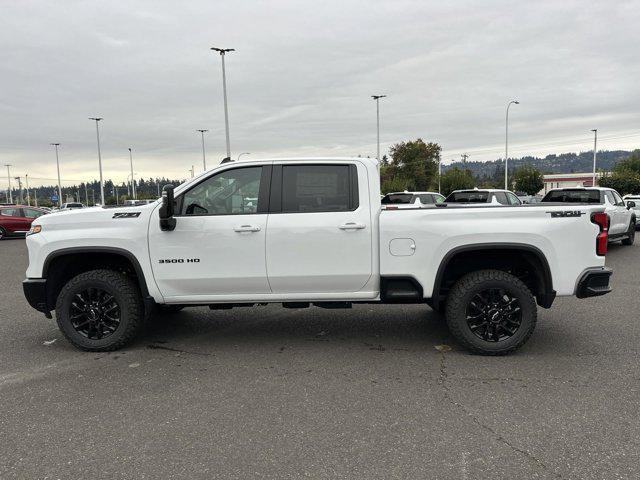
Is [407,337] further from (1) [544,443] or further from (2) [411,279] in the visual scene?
(1) [544,443]

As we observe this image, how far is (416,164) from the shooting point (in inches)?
3000

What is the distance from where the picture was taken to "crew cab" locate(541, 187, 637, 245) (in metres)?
12.4

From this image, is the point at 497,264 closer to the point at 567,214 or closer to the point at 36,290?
the point at 567,214

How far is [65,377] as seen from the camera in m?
4.39

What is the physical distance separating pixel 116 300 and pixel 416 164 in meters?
74.3

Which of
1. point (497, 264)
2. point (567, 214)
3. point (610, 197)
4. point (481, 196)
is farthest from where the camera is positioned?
point (481, 196)

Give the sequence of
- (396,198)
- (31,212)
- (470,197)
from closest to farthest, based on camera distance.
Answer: (470,197) < (396,198) < (31,212)

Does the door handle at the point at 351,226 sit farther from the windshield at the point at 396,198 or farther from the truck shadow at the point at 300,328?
the windshield at the point at 396,198

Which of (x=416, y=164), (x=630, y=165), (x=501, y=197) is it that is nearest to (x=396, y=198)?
(x=501, y=197)

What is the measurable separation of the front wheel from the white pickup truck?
1cm

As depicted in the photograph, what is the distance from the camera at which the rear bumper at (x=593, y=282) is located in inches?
182

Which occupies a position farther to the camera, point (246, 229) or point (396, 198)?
point (396, 198)

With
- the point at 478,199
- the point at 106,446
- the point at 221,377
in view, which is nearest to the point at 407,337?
the point at 221,377

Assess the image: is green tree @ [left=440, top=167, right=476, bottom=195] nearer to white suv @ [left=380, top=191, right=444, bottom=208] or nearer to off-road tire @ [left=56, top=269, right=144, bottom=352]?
white suv @ [left=380, top=191, right=444, bottom=208]
